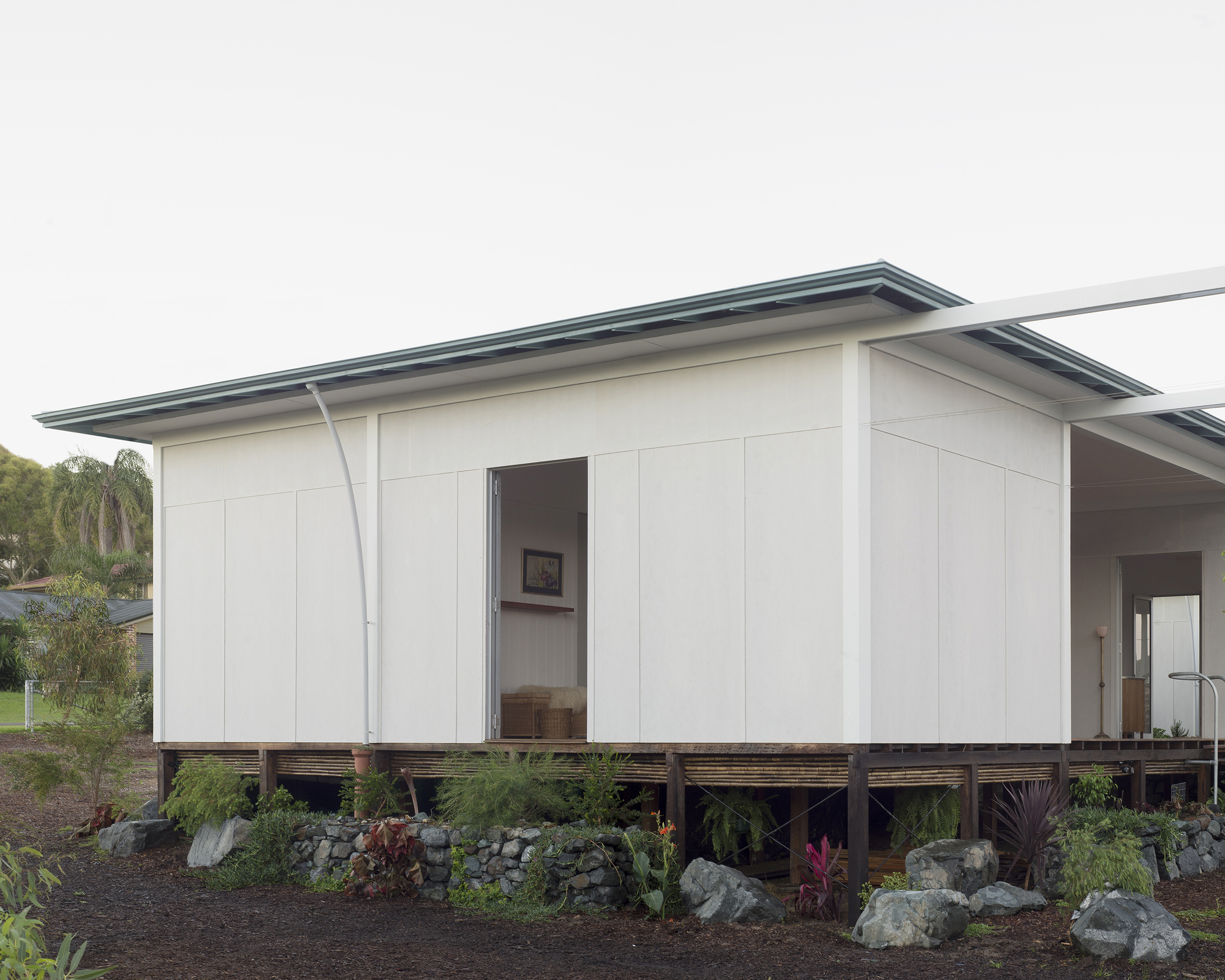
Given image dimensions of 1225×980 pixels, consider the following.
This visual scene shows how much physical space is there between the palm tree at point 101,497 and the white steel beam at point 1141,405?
33388mm

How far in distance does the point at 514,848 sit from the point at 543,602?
192 inches

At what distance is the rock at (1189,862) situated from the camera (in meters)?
10.0

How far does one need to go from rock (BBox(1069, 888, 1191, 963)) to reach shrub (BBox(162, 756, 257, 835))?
6866 mm

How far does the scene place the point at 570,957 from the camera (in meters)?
7.12

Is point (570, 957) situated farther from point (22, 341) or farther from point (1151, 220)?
point (22, 341)

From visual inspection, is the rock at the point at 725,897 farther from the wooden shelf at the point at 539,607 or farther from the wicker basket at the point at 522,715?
the wooden shelf at the point at 539,607

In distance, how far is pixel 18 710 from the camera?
83.1 feet

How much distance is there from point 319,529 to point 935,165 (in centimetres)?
1069

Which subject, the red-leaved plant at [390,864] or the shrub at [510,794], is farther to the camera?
the red-leaved plant at [390,864]

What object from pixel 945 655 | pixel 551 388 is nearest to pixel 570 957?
pixel 945 655

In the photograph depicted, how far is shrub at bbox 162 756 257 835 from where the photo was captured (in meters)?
10.5

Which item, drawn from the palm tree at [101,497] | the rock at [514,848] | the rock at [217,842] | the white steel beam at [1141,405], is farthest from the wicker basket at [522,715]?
the palm tree at [101,497]

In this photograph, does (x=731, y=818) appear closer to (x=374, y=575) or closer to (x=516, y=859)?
(x=516, y=859)

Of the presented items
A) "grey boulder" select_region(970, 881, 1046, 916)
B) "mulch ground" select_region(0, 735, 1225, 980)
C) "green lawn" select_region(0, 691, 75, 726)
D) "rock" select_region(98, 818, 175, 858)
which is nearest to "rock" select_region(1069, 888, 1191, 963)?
"mulch ground" select_region(0, 735, 1225, 980)
